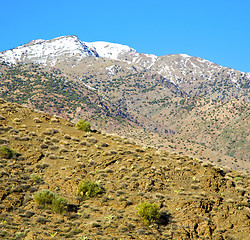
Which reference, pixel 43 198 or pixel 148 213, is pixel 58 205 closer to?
pixel 43 198

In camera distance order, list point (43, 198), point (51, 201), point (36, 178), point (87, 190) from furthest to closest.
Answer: point (36, 178)
point (87, 190)
point (51, 201)
point (43, 198)

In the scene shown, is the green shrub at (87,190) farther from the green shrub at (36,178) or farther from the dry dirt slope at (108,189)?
the green shrub at (36,178)

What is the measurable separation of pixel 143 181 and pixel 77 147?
25.4 feet

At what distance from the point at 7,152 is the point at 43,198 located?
659cm

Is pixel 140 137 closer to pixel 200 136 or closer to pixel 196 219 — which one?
pixel 200 136

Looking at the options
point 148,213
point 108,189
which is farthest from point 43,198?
point 148,213

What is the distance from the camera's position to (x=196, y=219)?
1967 cm

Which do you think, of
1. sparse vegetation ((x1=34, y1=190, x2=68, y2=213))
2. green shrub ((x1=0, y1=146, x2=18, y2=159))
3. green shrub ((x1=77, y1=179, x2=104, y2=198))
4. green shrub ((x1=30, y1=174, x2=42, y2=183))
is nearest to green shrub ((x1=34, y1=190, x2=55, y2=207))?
sparse vegetation ((x1=34, y1=190, x2=68, y2=213))

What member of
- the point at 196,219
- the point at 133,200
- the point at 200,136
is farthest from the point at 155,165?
the point at 200,136

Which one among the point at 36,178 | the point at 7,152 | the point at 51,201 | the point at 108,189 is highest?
the point at 7,152

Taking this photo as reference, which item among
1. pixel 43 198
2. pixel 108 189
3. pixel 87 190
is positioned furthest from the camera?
pixel 108 189

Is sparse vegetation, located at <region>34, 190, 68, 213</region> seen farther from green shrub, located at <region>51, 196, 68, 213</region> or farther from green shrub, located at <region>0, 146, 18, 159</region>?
green shrub, located at <region>0, 146, 18, 159</region>

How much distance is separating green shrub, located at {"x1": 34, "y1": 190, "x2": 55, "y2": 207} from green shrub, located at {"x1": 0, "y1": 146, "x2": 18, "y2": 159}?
5890 mm

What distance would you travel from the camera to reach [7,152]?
78.2 ft
